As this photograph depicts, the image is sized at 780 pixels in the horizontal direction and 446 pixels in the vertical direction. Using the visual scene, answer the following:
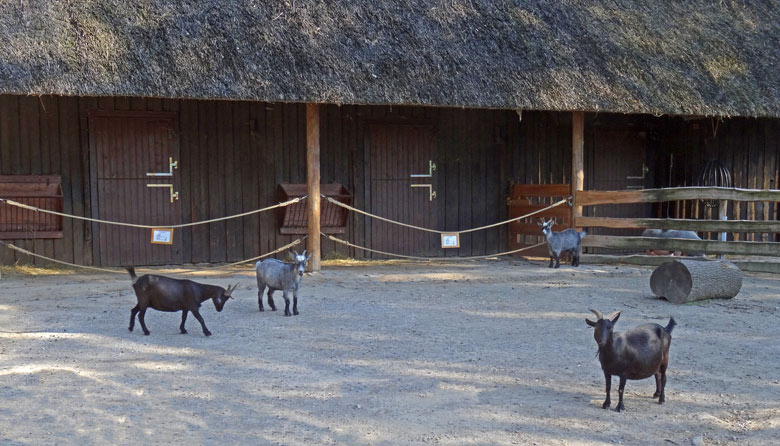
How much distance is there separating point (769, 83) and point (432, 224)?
17.5 ft

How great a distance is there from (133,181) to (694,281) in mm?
7084

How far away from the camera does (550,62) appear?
37.7ft

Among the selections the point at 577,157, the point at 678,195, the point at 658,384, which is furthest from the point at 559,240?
the point at 658,384

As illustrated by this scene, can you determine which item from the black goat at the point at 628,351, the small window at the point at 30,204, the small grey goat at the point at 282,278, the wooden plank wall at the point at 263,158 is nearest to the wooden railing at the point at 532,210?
the wooden plank wall at the point at 263,158

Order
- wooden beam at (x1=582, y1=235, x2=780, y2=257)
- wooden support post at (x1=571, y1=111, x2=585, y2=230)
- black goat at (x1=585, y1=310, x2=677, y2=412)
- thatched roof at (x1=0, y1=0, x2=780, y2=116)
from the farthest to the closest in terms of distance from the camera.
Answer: wooden support post at (x1=571, y1=111, x2=585, y2=230)
wooden beam at (x1=582, y1=235, x2=780, y2=257)
thatched roof at (x1=0, y1=0, x2=780, y2=116)
black goat at (x1=585, y1=310, x2=677, y2=412)

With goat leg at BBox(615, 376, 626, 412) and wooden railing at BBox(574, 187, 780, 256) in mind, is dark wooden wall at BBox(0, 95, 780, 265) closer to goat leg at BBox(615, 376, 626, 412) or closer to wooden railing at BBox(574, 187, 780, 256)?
wooden railing at BBox(574, 187, 780, 256)

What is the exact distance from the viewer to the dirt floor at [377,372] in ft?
14.9

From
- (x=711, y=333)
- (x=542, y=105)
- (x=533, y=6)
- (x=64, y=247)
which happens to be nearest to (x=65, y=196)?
(x=64, y=247)

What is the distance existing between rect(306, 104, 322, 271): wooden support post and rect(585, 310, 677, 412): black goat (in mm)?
6189

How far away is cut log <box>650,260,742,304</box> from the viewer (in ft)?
28.0

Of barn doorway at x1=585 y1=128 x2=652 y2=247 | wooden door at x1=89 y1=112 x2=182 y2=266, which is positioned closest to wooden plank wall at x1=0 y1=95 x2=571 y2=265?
wooden door at x1=89 y1=112 x2=182 y2=266

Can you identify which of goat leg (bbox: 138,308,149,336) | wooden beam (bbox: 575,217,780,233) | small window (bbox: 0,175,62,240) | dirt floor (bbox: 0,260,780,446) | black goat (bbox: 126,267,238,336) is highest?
small window (bbox: 0,175,62,240)

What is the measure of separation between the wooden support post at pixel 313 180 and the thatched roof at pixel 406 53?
0.74 meters

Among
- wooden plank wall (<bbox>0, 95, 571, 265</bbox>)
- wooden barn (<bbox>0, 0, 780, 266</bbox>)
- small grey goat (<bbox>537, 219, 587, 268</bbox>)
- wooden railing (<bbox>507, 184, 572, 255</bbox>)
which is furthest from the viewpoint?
wooden railing (<bbox>507, 184, 572, 255</bbox>)
